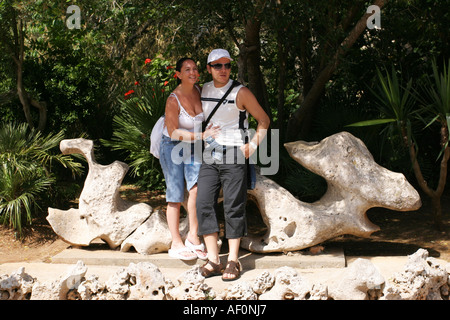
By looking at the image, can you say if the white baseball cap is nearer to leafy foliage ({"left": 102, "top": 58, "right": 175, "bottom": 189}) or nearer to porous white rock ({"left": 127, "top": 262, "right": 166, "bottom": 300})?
porous white rock ({"left": 127, "top": 262, "right": 166, "bottom": 300})

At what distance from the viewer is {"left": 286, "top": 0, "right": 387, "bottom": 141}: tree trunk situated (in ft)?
20.0

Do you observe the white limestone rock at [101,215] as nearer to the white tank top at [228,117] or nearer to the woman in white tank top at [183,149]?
the woman in white tank top at [183,149]

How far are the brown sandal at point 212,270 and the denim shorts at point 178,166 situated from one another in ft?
2.20

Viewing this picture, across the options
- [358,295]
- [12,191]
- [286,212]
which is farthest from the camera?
[12,191]

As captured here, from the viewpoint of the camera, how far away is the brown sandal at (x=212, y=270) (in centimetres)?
492

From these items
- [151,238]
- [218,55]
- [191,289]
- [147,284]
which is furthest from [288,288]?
[218,55]

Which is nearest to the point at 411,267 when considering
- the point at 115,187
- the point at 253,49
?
the point at 115,187

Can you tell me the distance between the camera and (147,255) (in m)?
5.48

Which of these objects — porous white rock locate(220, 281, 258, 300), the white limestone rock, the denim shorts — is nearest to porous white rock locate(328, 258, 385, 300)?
porous white rock locate(220, 281, 258, 300)

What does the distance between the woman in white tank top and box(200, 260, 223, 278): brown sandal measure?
0.98 feet

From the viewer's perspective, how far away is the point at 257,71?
727 centimetres

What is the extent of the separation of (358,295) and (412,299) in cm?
42
